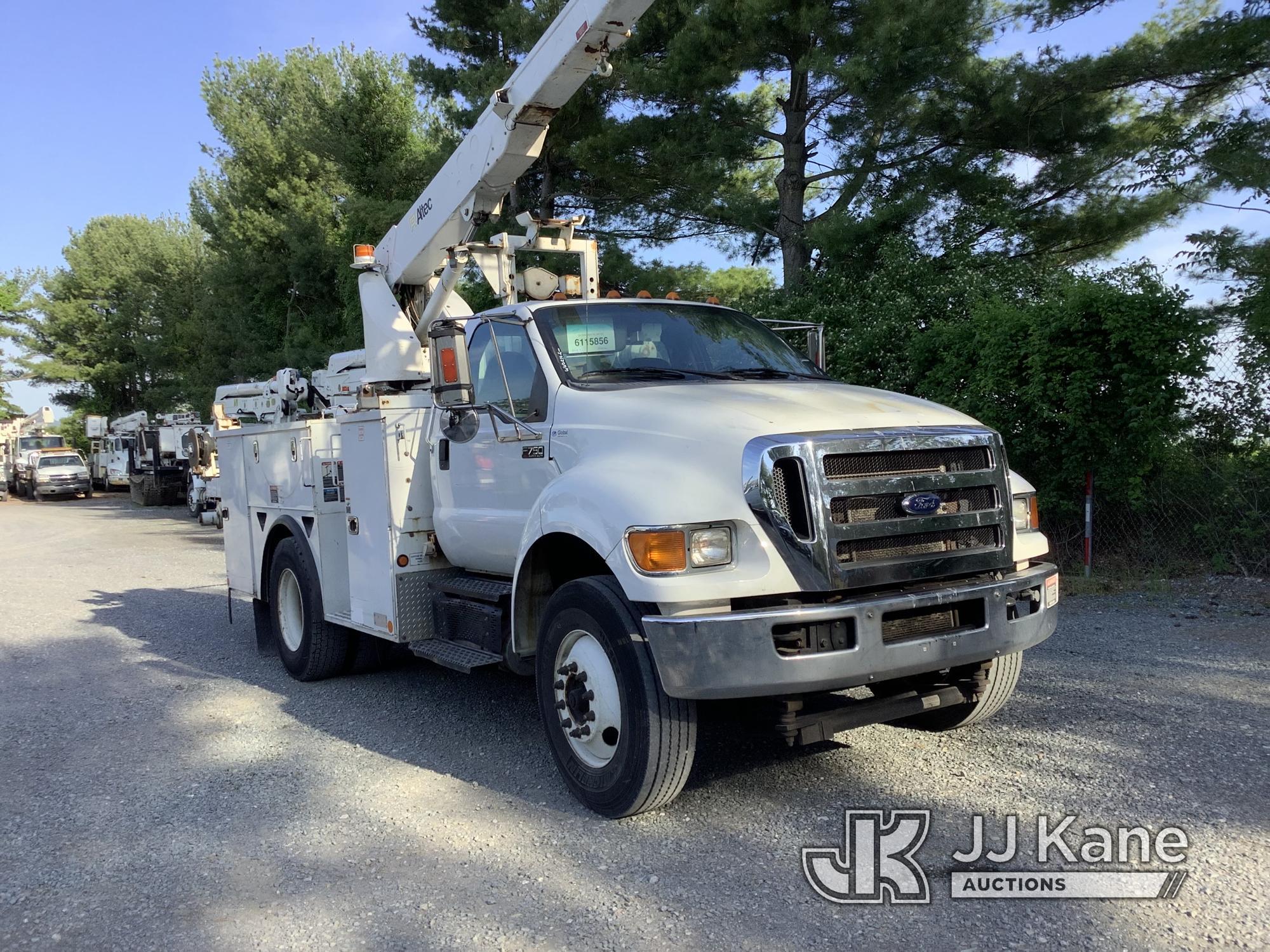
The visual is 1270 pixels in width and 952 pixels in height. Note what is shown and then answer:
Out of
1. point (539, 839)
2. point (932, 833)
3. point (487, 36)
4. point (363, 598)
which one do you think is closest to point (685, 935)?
point (539, 839)

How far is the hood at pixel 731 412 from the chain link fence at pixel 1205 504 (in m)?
5.56

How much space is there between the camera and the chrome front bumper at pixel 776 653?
3.82 metres

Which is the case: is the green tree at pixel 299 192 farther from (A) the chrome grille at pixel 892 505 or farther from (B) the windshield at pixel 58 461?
(A) the chrome grille at pixel 892 505

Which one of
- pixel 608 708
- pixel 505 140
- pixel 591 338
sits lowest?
pixel 608 708

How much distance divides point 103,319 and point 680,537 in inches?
2143

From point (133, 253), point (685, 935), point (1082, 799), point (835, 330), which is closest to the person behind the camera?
point (685, 935)

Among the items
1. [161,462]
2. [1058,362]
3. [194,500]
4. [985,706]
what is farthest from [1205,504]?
[161,462]

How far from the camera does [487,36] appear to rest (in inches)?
698

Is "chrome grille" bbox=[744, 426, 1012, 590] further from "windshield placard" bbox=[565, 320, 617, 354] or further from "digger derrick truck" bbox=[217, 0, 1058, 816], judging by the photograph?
"windshield placard" bbox=[565, 320, 617, 354]

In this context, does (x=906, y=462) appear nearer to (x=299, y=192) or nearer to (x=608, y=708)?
(x=608, y=708)

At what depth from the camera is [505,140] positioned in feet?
23.6

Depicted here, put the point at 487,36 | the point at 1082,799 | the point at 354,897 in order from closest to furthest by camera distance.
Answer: the point at 354,897 < the point at 1082,799 < the point at 487,36

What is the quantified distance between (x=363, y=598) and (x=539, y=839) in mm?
2683

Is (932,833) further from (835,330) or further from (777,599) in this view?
(835,330)
